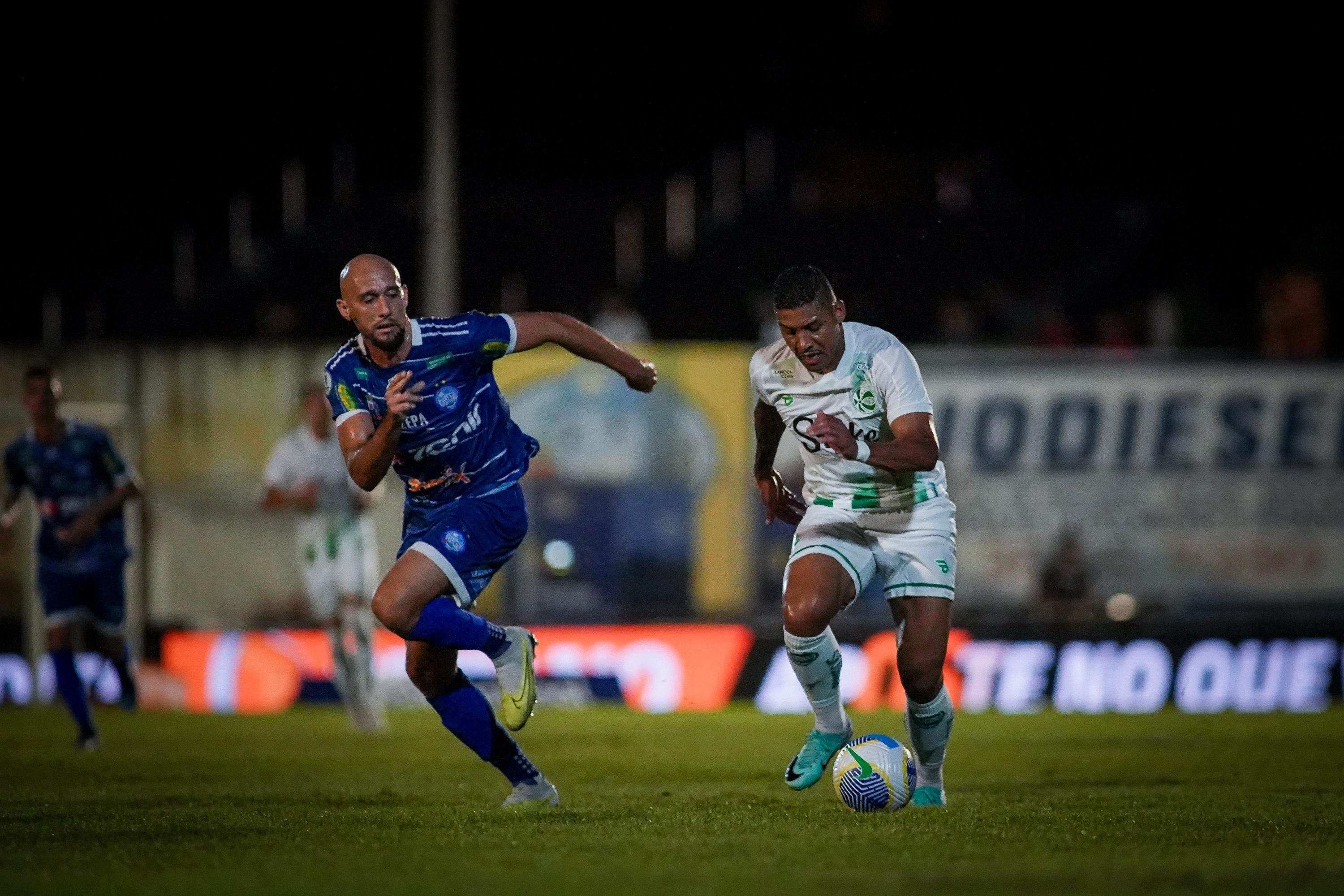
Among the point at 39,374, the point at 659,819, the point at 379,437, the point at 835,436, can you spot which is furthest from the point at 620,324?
the point at 835,436

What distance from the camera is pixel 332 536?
14.2 metres

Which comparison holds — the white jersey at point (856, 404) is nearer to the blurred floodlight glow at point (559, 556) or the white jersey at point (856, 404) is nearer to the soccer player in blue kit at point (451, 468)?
the soccer player in blue kit at point (451, 468)

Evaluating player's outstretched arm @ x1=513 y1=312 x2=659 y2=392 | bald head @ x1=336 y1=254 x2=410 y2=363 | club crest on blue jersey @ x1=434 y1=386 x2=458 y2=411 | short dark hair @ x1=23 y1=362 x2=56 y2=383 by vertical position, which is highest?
bald head @ x1=336 y1=254 x2=410 y2=363

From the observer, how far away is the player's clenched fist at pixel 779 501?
28.5ft

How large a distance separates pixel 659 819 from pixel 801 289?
225cm

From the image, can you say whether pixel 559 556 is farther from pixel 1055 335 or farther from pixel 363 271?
pixel 363 271

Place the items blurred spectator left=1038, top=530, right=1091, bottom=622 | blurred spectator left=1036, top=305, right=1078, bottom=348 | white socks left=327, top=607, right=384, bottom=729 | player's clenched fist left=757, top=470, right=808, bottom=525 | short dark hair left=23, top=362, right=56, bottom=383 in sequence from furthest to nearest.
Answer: blurred spectator left=1036, top=305, right=1078, bottom=348, blurred spectator left=1038, top=530, right=1091, bottom=622, white socks left=327, top=607, right=384, bottom=729, short dark hair left=23, top=362, right=56, bottom=383, player's clenched fist left=757, top=470, right=808, bottom=525

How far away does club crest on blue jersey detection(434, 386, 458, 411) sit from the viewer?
8125 mm

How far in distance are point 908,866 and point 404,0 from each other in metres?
17.8

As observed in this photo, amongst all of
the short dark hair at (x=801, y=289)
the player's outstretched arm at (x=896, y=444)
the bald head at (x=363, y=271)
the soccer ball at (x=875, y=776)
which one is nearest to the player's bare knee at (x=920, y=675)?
the soccer ball at (x=875, y=776)

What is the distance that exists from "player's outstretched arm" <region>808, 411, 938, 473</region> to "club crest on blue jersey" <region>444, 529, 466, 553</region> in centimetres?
152

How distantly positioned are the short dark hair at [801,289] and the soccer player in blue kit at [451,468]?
70cm

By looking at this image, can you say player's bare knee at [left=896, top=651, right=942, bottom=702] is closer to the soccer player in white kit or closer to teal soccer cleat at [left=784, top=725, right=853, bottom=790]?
the soccer player in white kit

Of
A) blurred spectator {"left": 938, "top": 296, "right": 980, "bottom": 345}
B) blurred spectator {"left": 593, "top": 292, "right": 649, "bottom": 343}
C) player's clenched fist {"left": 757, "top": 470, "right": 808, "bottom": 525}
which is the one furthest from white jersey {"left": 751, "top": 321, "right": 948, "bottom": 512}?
blurred spectator {"left": 938, "top": 296, "right": 980, "bottom": 345}
